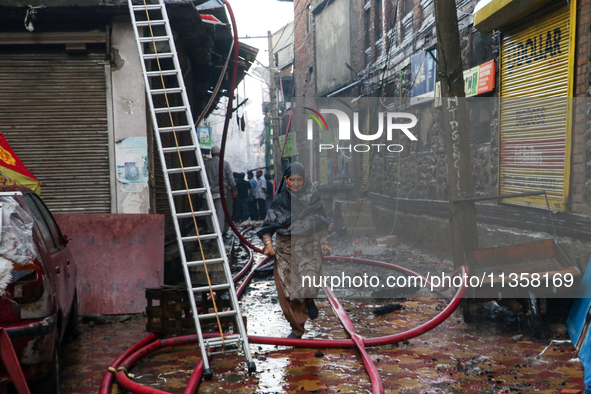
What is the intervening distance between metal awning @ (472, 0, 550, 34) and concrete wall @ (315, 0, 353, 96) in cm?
1009

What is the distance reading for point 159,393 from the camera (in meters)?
3.54

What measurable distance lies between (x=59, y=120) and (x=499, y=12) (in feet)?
22.4

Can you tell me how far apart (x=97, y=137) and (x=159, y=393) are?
477 cm

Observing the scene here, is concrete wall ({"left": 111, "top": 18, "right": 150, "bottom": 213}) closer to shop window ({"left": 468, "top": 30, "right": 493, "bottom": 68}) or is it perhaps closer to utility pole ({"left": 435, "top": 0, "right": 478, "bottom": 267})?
utility pole ({"left": 435, "top": 0, "right": 478, "bottom": 267})

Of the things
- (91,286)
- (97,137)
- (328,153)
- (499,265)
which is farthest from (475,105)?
(328,153)

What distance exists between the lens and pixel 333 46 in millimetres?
20344

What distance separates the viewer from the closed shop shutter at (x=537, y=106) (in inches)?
270

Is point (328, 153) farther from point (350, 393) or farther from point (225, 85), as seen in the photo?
point (350, 393)

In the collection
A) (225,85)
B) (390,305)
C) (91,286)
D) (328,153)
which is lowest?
(390,305)

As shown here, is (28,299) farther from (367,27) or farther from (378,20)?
(367,27)

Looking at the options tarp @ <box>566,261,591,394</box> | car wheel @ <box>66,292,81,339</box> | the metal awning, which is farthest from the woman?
the metal awning

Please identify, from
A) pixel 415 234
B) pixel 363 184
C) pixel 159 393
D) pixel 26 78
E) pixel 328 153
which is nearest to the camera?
pixel 159 393

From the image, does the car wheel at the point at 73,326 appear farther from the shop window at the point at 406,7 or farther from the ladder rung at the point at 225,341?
the shop window at the point at 406,7

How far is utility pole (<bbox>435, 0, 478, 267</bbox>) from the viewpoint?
582 cm
